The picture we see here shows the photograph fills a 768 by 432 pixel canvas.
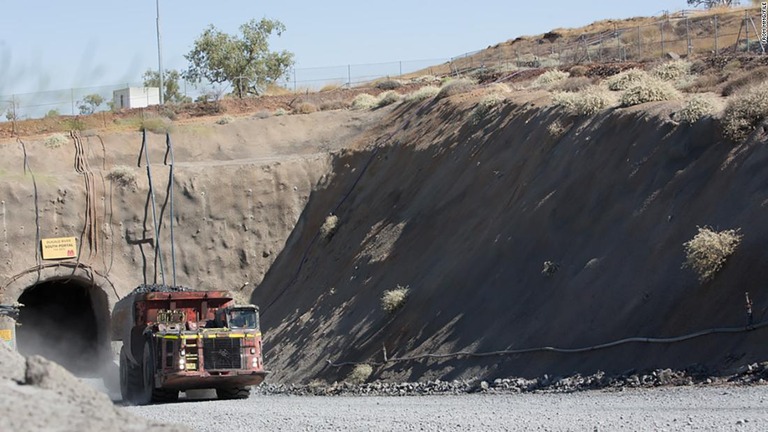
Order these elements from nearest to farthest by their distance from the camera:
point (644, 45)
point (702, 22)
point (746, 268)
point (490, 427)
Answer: point (490, 427) → point (746, 268) → point (644, 45) → point (702, 22)

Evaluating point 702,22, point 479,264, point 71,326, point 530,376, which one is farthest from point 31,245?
point 702,22

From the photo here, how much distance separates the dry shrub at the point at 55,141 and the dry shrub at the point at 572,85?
70.2 feet

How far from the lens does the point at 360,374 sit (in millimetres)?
29453

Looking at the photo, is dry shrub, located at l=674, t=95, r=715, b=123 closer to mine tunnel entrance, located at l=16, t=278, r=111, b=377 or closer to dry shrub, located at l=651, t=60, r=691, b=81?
dry shrub, located at l=651, t=60, r=691, b=81

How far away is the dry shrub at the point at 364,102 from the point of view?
174 feet

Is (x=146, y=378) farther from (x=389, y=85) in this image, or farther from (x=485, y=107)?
(x=389, y=85)

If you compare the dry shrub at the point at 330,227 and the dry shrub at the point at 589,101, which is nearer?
the dry shrub at the point at 589,101

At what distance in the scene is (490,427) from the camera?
15820 mm

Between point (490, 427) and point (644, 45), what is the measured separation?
Result: 48.9m

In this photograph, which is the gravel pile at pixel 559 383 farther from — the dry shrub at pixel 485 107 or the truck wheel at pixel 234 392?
the dry shrub at pixel 485 107

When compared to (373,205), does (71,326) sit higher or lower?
lower

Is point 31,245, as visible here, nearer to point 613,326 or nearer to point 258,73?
point 613,326

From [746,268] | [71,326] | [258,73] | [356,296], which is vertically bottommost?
[71,326]

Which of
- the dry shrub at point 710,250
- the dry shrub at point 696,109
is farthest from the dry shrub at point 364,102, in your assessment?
the dry shrub at point 710,250
